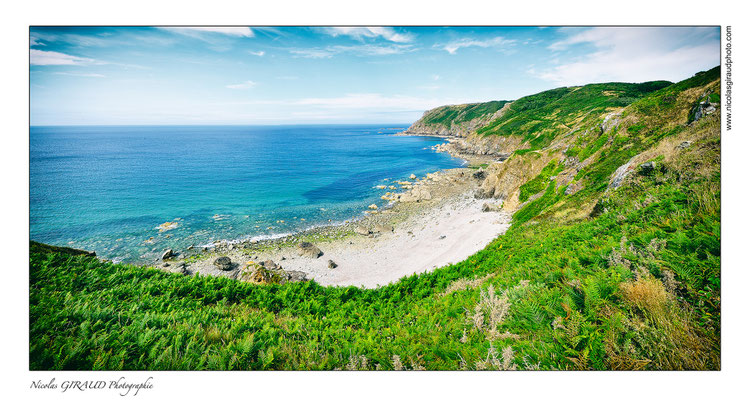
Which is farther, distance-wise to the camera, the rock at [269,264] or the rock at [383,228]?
the rock at [383,228]

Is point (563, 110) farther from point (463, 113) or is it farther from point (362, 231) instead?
point (463, 113)

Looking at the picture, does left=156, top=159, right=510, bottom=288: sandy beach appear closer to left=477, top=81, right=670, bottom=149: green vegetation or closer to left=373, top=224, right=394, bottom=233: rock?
left=373, top=224, right=394, bottom=233: rock

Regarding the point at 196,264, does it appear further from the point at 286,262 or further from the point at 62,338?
the point at 62,338

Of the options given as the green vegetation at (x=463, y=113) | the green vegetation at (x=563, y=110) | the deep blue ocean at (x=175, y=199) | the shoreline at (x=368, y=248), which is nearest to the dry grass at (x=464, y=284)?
the shoreline at (x=368, y=248)

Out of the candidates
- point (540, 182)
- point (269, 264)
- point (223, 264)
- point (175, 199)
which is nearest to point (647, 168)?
point (540, 182)

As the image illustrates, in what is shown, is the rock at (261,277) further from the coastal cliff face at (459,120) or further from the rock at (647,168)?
the coastal cliff face at (459,120)

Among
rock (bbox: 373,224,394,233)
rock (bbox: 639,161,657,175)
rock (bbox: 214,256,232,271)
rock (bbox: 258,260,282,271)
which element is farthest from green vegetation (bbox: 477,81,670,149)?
rock (bbox: 214,256,232,271)
